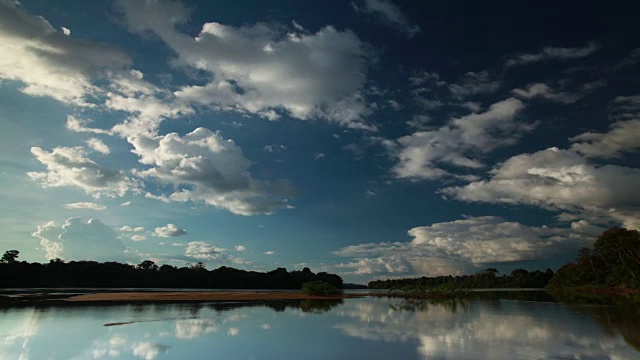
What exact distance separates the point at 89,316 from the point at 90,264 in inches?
5313

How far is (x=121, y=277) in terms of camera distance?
508 ft

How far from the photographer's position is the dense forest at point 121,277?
130 metres

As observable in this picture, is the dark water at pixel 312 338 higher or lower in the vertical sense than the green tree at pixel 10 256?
lower

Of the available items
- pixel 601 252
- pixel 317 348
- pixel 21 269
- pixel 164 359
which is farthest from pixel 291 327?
pixel 21 269

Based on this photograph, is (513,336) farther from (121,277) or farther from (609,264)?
(121,277)

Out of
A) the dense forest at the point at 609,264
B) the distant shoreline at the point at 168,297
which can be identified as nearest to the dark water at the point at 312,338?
the distant shoreline at the point at 168,297

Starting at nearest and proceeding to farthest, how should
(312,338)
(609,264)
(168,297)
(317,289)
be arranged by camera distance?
(312,338), (168,297), (317,289), (609,264)

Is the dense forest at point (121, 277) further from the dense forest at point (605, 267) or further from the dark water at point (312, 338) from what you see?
the dark water at point (312, 338)

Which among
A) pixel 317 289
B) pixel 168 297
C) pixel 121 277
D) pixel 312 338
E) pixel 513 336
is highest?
pixel 121 277

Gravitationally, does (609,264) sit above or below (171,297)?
above

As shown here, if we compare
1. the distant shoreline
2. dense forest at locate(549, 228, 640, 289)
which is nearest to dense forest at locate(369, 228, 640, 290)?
dense forest at locate(549, 228, 640, 289)

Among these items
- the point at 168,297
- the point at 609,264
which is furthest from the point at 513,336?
the point at 609,264

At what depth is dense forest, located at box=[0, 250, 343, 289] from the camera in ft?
425

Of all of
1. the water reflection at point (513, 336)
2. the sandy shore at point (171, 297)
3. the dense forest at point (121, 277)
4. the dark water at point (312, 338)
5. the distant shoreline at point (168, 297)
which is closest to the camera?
the water reflection at point (513, 336)
